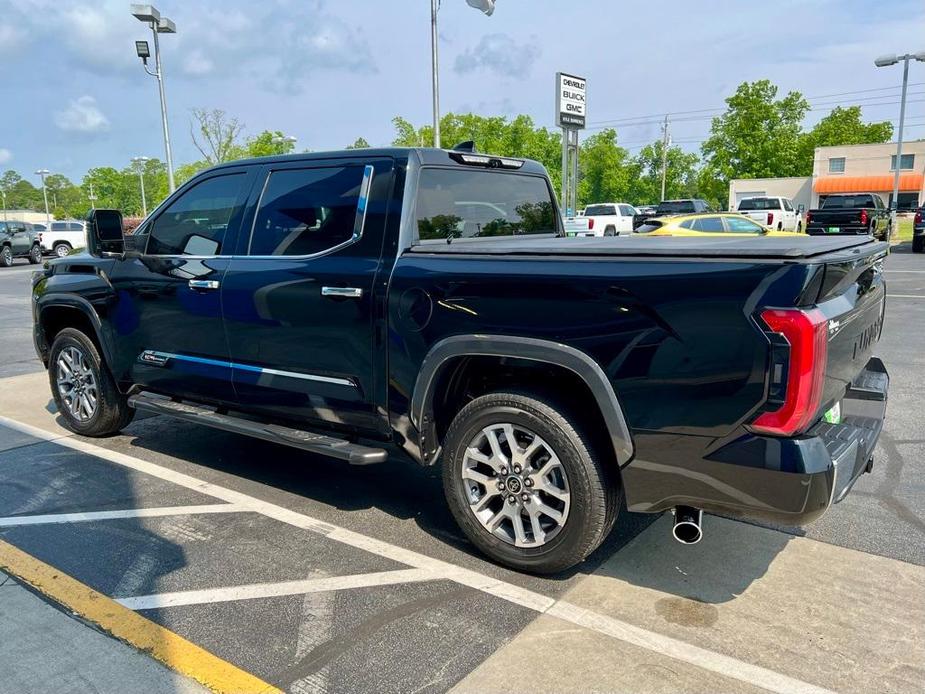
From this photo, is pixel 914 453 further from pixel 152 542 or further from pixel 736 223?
pixel 736 223

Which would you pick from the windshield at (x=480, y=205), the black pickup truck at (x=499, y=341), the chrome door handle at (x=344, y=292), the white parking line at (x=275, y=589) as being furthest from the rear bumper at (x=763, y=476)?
the windshield at (x=480, y=205)

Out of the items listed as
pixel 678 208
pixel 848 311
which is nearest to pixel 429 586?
pixel 848 311

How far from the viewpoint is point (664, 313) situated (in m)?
2.75

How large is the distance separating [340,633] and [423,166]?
235cm

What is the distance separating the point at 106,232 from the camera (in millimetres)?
4879

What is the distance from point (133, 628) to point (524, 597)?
1.65 m

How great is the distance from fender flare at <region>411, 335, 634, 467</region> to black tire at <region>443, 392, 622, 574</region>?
168 millimetres

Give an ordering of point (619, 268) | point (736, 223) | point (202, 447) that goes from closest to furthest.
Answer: point (619, 268), point (202, 447), point (736, 223)

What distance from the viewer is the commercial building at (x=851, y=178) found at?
2354 inches

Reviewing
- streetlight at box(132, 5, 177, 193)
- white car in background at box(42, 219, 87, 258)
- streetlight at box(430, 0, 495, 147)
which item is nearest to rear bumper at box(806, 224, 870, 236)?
streetlight at box(430, 0, 495, 147)

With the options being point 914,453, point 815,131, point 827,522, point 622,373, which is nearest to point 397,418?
point 622,373

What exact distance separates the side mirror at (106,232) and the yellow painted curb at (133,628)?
2.13 meters

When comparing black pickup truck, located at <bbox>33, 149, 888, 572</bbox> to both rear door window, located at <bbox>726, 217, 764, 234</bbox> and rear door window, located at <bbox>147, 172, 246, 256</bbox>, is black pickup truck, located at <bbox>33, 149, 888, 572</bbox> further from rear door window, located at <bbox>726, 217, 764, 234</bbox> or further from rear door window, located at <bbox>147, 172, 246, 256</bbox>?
rear door window, located at <bbox>726, 217, 764, 234</bbox>

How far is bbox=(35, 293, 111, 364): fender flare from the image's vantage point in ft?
17.0
